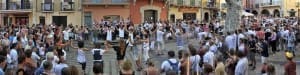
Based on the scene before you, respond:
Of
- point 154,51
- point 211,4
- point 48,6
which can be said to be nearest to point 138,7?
point 48,6

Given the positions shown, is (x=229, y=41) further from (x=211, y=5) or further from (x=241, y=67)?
(x=211, y=5)

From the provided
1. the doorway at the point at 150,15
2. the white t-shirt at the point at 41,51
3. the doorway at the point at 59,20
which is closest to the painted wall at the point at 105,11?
the doorway at the point at 59,20

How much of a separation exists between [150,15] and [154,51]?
23.7 m

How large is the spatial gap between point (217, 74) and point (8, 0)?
41.2 meters

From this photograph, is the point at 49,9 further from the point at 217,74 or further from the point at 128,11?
the point at 217,74

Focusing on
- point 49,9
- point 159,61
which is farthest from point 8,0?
point 159,61

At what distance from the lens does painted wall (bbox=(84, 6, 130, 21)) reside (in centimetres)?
4944

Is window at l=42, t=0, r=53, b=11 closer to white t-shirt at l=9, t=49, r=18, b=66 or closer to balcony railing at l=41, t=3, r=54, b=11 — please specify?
balcony railing at l=41, t=3, r=54, b=11

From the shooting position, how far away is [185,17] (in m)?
55.5

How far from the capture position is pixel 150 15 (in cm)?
5159

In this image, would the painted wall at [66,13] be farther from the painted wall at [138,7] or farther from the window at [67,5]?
the painted wall at [138,7]

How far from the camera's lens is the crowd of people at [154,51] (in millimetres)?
12242

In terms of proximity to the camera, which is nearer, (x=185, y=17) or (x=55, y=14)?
(x=55, y=14)

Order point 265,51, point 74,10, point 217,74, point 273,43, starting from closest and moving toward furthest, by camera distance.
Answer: point 217,74 < point 265,51 < point 273,43 < point 74,10
